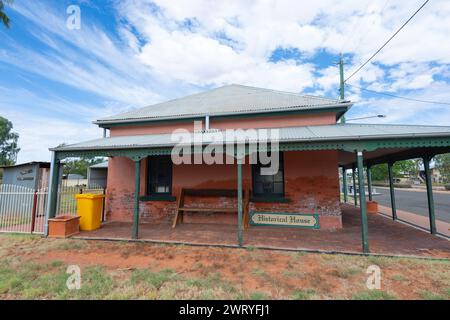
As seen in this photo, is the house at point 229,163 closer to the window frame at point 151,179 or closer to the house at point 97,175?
the window frame at point 151,179

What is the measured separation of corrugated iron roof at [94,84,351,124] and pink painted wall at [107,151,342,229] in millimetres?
1945

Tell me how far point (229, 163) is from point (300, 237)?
345cm

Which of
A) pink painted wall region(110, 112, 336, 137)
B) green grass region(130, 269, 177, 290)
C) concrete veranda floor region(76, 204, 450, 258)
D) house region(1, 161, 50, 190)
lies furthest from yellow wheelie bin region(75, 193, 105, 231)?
house region(1, 161, 50, 190)

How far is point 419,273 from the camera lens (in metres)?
3.93

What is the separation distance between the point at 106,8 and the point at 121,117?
4.76m

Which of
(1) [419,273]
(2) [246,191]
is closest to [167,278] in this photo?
(2) [246,191]

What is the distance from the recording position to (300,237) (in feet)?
20.1

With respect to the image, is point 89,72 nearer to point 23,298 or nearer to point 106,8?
point 106,8

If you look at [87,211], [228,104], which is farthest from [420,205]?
[87,211]

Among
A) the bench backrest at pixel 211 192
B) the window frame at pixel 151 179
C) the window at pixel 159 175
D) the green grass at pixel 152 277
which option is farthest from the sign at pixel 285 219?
the green grass at pixel 152 277

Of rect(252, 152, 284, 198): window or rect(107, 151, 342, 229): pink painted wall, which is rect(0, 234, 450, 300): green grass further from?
rect(252, 152, 284, 198): window

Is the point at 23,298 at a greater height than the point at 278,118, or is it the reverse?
the point at 278,118
